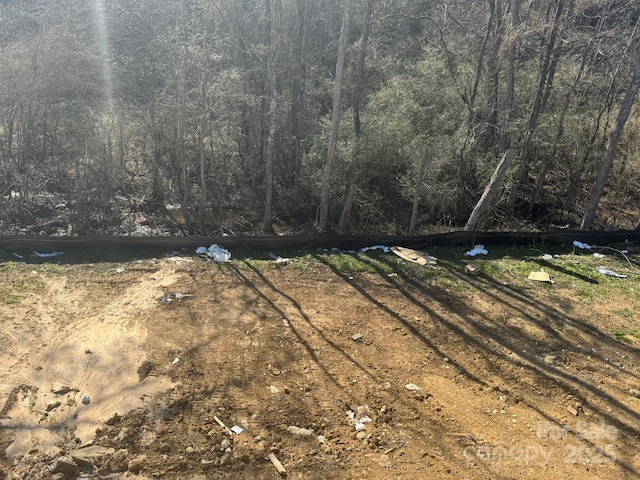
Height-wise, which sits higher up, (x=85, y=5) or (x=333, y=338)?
(x=85, y=5)

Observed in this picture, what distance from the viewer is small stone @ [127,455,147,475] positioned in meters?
3.93

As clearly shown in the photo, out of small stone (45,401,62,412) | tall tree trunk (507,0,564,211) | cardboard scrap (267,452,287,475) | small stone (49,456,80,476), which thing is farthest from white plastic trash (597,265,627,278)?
small stone (45,401,62,412)

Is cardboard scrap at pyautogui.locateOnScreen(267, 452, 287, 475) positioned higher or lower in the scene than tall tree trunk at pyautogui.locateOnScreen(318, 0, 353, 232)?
lower

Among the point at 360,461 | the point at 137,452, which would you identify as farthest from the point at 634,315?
the point at 137,452

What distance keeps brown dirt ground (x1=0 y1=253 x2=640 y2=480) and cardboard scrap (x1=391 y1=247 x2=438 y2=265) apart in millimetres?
831

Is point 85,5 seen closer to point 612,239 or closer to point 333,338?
point 333,338

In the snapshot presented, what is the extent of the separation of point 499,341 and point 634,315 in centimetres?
266

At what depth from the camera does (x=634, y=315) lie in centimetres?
695

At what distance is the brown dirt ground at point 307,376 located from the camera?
164 inches

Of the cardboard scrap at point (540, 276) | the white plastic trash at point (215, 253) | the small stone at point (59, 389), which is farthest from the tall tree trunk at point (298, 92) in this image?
the small stone at point (59, 389)

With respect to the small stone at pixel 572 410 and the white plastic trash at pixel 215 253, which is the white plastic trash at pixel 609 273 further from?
the white plastic trash at pixel 215 253

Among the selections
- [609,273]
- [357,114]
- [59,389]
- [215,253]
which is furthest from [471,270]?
[59,389]

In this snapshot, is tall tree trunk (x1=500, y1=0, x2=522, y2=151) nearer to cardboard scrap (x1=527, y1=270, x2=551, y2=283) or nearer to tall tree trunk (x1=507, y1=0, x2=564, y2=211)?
tall tree trunk (x1=507, y1=0, x2=564, y2=211)

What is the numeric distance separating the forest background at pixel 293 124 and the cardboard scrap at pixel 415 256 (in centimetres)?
152
